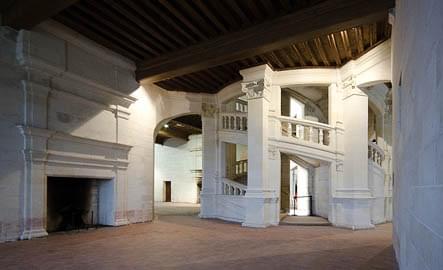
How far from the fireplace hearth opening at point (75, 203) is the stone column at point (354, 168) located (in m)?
5.95

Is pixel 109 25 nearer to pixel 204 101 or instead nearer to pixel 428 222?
pixel 204 101

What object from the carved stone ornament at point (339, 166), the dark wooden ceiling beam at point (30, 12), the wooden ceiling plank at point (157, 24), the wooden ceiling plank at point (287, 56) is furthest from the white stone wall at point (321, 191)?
the dark wooden ceiling beam at point (30, 12)

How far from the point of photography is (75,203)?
28.6 feet

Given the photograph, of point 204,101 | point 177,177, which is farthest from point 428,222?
point 177,177

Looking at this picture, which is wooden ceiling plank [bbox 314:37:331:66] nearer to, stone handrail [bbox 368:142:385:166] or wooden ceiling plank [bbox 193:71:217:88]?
stone handrail [bbox 368:142:385:166]

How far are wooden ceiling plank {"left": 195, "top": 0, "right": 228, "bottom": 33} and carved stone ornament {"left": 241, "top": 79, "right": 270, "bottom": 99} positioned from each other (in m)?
2.19

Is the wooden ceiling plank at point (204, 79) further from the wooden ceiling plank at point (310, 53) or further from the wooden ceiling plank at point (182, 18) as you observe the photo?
the wooden ceiling plank at point (310, 53)

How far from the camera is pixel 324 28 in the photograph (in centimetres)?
626

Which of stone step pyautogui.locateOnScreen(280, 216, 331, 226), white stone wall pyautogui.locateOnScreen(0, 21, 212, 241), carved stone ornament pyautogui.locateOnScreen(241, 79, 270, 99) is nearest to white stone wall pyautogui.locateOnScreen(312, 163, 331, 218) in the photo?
stone step pyautogui.locateOnScreen(280, 216, 331, 226)

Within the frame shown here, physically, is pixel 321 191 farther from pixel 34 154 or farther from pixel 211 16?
pixel 34 154

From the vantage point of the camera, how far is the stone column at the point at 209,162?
436 inches

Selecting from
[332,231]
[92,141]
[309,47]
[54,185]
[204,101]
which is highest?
[309,47]

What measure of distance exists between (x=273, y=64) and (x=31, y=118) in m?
5.92

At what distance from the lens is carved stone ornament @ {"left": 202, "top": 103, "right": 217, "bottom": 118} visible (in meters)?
11.4
